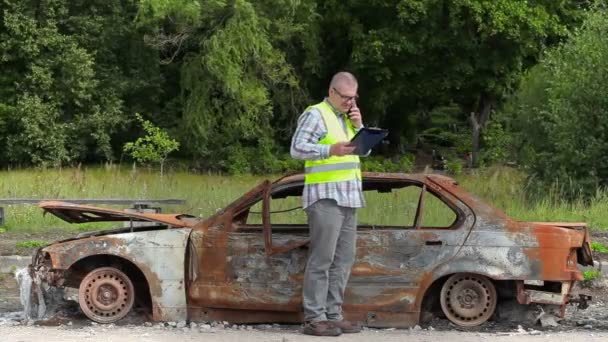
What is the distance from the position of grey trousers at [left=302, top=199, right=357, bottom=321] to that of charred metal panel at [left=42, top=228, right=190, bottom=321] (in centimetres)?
116

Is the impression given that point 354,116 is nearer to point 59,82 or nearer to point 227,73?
point 227,73

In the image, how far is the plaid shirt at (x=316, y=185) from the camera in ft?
22.9

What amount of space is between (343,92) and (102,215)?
2.59 meters

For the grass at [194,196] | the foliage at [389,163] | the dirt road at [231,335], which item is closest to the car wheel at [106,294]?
the dirt road at [231,335]

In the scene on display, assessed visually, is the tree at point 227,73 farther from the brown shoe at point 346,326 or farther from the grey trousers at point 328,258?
the brown shoe at point 346,326

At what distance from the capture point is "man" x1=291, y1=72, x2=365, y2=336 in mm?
7008

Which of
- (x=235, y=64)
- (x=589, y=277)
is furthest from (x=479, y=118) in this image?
(x=589, y=277)

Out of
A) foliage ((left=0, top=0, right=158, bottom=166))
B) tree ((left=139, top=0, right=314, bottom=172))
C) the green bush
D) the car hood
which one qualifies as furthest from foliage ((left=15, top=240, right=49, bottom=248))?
foliage ((left=0, top=0, right=158, bottom=166))

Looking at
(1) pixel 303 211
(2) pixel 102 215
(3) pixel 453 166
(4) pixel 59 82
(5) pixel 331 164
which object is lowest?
(3) pixel 453 166

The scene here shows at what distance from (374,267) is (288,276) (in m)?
0.74

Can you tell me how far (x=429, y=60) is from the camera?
38.0m

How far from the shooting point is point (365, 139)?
6832mm

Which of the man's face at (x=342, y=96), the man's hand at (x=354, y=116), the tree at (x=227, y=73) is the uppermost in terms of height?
the tree at (x=227, y=73)

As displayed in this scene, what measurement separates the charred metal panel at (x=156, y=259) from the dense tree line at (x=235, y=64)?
24.4m
